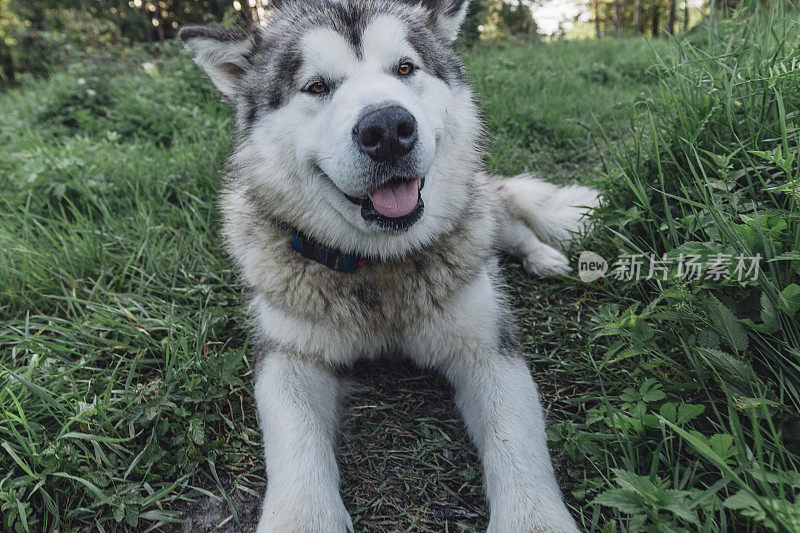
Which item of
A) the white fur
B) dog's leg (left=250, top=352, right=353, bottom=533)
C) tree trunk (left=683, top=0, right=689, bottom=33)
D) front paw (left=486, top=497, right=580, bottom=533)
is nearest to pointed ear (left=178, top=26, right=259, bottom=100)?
the white fur

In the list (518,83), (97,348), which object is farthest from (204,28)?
(518,83)

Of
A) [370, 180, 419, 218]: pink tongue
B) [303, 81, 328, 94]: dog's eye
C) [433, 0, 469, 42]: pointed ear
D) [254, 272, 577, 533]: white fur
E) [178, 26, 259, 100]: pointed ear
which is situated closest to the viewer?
[254, 272, 577, 533]: white fur

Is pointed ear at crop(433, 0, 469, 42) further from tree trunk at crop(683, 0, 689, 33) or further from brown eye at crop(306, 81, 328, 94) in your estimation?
tree trunk at crop(683, 0, 689, 33)

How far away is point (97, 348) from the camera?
2203 millimetres

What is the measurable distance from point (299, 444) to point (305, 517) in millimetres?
262

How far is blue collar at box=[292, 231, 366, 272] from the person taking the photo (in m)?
2.08

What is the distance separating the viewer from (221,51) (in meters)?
2.26

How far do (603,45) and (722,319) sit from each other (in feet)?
27.0

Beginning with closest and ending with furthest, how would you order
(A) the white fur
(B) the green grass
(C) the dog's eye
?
1. (B) the green grass
2. (A) the white fur
3. (C) the dog's eye

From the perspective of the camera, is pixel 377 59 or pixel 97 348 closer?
pixel 377 59

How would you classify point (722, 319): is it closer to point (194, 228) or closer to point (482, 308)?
point (482, 308)

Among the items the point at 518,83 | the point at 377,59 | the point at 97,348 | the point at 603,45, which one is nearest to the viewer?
the point at 377,59

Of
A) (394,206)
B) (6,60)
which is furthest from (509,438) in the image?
(6,60)

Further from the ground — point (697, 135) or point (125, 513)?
point (697, 135)
